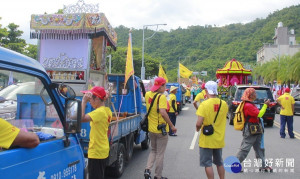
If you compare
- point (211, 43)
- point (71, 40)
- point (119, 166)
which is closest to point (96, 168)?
point (119, 166)

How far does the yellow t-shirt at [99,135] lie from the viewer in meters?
3.73

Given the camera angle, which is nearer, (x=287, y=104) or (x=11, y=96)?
(x=11, y=96)

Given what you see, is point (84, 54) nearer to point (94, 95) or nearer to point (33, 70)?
point (94, 95)

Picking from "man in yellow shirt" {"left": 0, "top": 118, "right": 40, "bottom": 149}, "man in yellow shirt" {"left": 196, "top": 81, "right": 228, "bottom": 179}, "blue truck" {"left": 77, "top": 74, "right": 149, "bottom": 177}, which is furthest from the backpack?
"man in yellow shirt" {"left": 0, "top": 118, "right": 40, "bottom": 149}

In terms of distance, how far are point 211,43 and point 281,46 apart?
22.8m

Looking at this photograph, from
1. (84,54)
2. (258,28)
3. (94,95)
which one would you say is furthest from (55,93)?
(258,28)

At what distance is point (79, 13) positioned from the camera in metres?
7.93

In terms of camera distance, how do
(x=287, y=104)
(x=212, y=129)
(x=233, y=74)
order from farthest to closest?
1. (x=233, y=74)
2. (x=287, y=104)
3. (x=212, y=129)

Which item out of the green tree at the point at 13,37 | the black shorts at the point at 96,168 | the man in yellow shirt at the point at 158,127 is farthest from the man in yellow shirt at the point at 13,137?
the green tree at the point at 13,37

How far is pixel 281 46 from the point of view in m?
65.0

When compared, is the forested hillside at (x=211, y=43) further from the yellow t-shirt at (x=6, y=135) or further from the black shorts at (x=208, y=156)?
the yellow t-shirt at (x=6, y=135)

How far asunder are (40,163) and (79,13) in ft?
20.6

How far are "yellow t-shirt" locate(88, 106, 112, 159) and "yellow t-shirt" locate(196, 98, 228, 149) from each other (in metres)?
1.50

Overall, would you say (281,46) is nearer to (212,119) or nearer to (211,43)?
(211,43)
